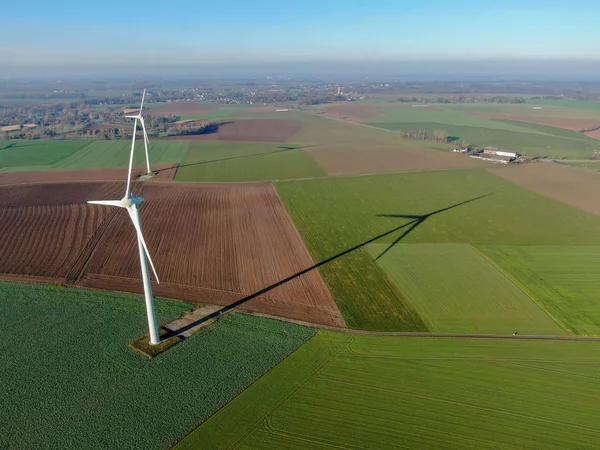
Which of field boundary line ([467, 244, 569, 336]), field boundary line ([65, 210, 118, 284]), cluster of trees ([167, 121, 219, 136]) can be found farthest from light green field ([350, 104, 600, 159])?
field boundary line ([65, 210, 118, 284])

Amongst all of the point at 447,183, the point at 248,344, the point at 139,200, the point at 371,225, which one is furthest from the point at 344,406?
the point at 447,183

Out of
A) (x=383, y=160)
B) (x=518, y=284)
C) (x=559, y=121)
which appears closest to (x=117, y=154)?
(x=383, y=160)

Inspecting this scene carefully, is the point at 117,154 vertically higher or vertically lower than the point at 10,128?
lower

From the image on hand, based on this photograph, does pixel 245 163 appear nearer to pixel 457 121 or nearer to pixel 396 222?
pixel 396 222

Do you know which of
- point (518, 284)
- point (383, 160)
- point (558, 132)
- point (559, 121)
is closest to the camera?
point (518, 284)

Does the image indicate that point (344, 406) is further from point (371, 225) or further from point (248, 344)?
point (371, 225)

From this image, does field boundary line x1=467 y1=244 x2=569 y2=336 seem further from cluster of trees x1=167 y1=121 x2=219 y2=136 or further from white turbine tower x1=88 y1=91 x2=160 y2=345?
cluster of trees x1=167 y1=121 x2=219 y2=136
